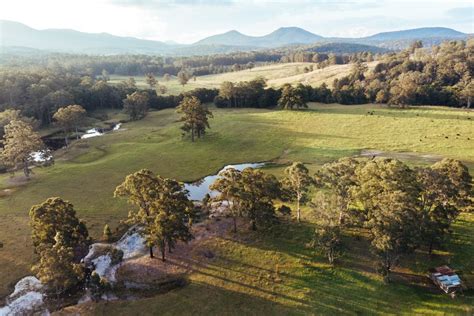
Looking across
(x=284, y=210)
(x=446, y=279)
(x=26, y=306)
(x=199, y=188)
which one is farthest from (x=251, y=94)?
(x=26, y=306)

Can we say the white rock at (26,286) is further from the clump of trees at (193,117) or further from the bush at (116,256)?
the clump of trees at (193,117)

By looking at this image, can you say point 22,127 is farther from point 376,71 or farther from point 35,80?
point 376,71

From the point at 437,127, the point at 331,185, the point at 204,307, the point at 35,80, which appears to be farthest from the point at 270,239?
the point at 35,80

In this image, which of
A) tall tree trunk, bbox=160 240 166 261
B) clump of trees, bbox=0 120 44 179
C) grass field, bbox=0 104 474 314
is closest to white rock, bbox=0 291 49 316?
grass field, bbox=0 104 474 314

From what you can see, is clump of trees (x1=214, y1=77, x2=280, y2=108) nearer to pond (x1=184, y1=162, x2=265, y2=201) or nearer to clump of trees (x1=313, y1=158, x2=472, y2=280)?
pond (x1=184, y1=162, x2=265, y2=201)

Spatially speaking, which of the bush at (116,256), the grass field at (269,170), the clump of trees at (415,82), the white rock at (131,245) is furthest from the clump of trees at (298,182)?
the clump of trees at (415,82)

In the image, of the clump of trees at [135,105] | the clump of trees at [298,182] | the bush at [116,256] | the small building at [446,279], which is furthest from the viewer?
the clump of trees at [135,105]

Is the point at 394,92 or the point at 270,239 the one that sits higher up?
the point at 394,92
